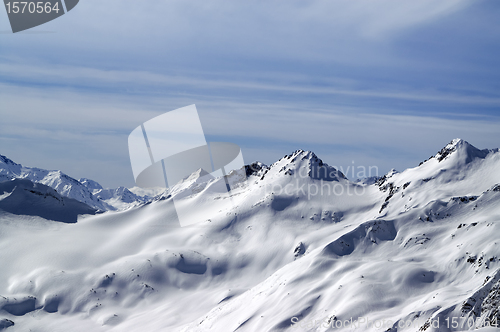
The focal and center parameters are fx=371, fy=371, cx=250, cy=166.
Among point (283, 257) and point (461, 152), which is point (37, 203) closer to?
point (283, 257)

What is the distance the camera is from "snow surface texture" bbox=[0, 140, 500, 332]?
130 ft

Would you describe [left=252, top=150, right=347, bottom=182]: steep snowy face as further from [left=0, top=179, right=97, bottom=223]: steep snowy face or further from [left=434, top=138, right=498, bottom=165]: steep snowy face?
[left=0, top=179, right=97, bottom=223]: steep snowy face

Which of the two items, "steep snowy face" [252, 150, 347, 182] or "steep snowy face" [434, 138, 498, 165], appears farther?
"steep snowy face" [252, 150, 347, 182]

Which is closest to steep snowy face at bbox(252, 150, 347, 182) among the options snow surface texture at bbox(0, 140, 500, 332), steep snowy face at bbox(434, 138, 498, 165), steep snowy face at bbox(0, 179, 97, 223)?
snow surface texture at bbox(0, 140, 500, 332)

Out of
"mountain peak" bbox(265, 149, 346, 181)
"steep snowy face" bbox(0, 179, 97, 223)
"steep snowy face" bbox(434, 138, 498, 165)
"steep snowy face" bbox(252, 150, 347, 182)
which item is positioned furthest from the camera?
"steep snowy face" bbox(0, 179, 97, 223)

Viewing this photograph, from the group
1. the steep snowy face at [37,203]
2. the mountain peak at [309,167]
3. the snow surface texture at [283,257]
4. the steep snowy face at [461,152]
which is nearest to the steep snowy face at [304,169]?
the mountain peak at [309,167]

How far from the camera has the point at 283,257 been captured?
274ft

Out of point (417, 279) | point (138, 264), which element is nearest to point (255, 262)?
point (138, 264)

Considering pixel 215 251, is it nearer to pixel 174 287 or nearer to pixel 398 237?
pixel 174 287

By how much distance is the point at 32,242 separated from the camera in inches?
4028

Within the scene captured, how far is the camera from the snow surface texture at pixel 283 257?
39.7 m

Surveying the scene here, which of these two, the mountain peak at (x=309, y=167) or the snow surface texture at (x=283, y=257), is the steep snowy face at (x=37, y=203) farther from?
the mountain peak at (x=309, y=167)

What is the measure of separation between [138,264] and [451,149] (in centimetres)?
8368

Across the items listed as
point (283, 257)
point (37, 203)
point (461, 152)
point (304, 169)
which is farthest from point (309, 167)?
point (37, 203)
